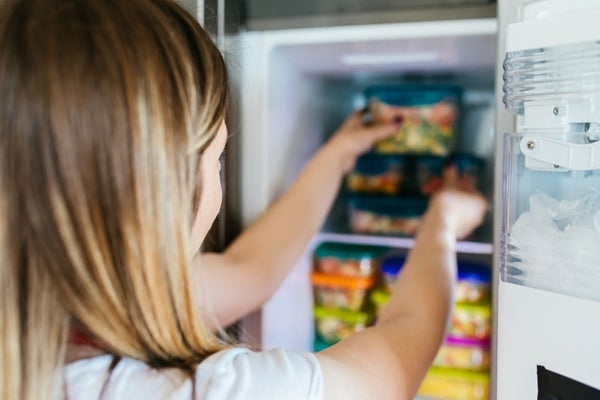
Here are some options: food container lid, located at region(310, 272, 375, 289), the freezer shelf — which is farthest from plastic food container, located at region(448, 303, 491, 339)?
food container lid, located at region(310, 272, 375, 289)

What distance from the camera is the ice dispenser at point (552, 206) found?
26.0 inches

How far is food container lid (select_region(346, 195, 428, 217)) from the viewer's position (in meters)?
1.53

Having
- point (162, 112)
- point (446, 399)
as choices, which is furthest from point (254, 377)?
point (446, 399)

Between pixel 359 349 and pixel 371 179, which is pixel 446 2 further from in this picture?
pixel 359 349

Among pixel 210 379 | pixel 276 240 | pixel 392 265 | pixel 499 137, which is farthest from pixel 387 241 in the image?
pixel 210 379

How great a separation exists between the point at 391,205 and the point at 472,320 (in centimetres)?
36

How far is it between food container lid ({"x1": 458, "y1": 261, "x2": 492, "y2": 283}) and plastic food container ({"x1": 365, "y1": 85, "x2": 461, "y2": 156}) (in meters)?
0.30

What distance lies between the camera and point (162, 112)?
0.61 meters

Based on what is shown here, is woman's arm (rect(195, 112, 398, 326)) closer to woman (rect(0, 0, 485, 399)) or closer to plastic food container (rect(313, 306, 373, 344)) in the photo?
plastic food container (rect(313, 306, 373, 344))

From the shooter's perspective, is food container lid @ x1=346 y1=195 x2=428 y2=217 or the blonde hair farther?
food container lid @ x1=346 y1=195 x2=428 y2=217

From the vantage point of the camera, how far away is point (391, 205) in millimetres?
1548

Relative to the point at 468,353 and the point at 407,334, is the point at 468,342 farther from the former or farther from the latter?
the point at 407,334

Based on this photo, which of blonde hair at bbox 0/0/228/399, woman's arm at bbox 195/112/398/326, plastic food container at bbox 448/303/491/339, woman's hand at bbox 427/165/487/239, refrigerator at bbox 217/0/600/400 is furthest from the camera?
plastic food container at bbox 448/303/491/339

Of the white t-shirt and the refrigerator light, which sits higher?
the refrigerator light
